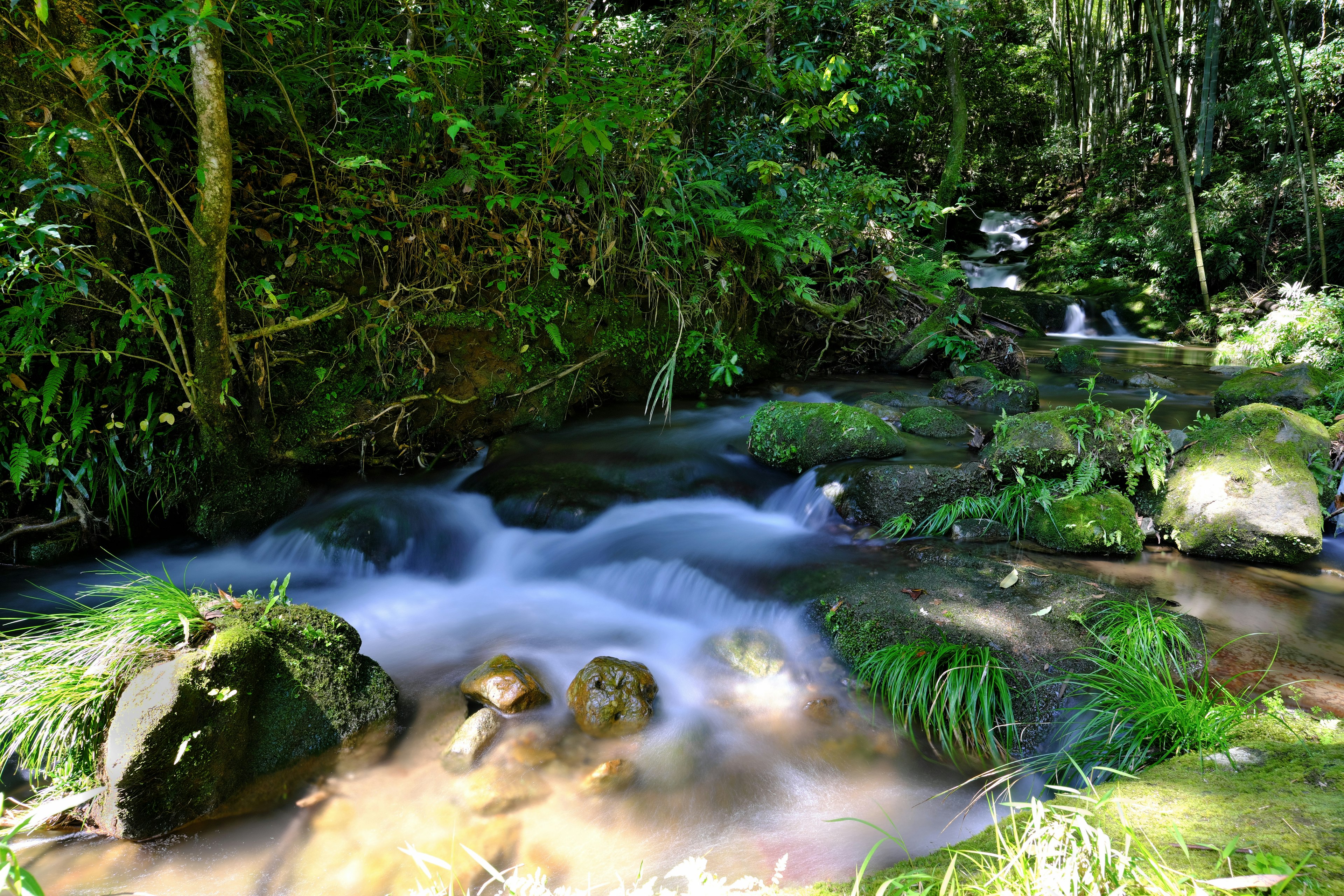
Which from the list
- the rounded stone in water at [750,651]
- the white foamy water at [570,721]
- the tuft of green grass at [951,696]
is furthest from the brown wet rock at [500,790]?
the tuft of green grass at [951,696]

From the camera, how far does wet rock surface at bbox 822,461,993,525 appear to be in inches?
189

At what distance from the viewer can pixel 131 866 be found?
2.53 meters

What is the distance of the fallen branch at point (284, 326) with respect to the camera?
191 inches

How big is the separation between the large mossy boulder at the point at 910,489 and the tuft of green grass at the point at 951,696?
1.54 meters

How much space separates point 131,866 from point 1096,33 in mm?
26430

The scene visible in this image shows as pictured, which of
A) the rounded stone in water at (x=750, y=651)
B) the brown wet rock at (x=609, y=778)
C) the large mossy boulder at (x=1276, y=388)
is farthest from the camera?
the large mossy boulder at (x=1276, y=388)

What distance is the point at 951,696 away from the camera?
313 cm

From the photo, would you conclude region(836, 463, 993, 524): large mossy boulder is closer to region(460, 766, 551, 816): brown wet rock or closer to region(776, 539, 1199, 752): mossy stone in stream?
region(776, 539, 1199, 752): mossy stone in stream

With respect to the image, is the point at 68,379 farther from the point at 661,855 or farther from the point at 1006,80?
the point at 1006,80

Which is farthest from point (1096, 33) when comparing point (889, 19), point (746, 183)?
point (746, 183)

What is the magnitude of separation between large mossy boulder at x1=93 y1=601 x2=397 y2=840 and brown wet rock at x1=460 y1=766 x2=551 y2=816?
1.91 ft

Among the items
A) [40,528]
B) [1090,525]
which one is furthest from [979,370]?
[40,528]

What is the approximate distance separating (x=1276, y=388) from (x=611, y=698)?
21.5 feet

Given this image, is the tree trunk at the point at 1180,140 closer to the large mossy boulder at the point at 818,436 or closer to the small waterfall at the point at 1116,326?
the small waterfall at the point at 1116,326
